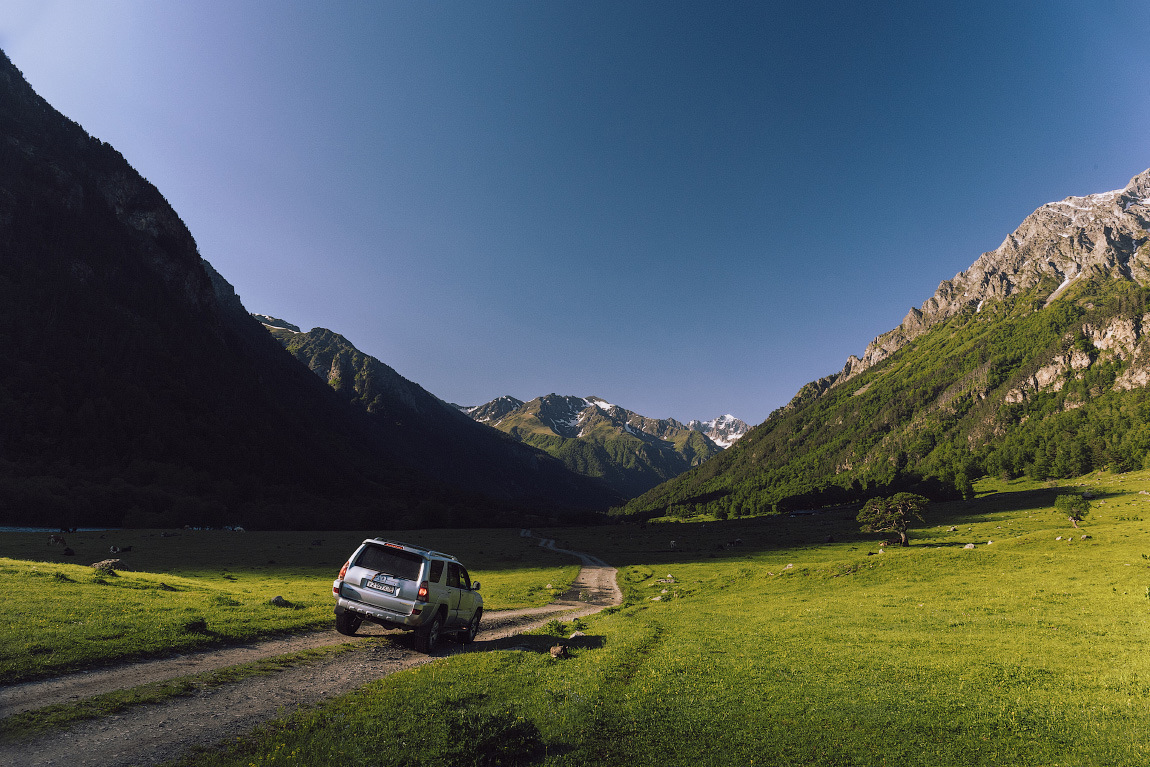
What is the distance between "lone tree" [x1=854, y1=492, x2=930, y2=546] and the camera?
63688mm

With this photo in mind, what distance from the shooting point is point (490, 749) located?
8.71 m

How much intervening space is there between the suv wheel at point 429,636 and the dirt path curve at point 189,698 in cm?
39

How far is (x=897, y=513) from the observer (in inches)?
2542

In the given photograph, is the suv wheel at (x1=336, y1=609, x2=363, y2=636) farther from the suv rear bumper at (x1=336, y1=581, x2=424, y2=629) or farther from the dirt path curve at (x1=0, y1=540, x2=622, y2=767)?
the suv rear bumper at (x1=336, y1=581, x2=424, y2=629)

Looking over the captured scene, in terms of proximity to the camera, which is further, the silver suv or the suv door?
the suv door

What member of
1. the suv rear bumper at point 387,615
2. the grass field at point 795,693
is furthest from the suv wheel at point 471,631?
the suv rear bumper at point 387,615

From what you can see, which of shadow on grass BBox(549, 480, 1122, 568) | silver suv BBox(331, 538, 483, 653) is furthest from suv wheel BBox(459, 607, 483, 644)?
shadow on grass BBox(549, 480, 1122, 568)

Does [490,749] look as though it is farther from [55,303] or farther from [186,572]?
[55,303]

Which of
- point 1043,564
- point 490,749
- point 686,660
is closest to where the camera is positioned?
point 490,749

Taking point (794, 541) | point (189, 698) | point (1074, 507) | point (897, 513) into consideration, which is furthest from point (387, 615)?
point (794, 541)

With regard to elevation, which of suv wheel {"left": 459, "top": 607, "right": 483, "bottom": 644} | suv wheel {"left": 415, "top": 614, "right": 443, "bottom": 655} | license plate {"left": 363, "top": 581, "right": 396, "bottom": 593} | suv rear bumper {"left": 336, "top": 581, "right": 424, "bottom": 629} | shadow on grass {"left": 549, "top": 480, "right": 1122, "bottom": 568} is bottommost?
shadow on grass {"left": 549, "top": 480, "right": 1122, "bottom": 568}

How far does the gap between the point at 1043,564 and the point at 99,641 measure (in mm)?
64222

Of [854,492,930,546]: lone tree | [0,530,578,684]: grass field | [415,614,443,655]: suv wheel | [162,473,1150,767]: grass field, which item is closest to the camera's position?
[162,473,1150,767]: grass field

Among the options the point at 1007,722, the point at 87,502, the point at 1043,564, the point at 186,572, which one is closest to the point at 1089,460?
the point at 1043,564
